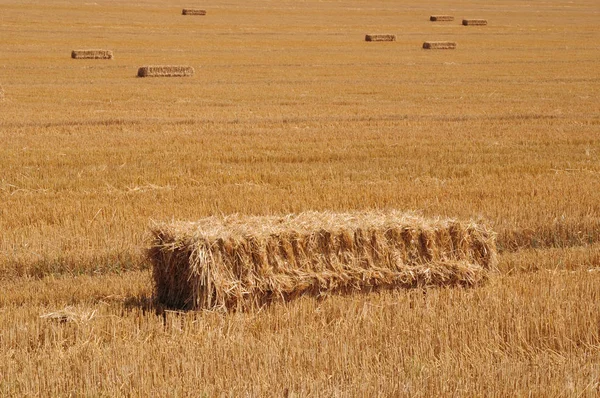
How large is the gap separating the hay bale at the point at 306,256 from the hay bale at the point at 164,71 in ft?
71.5

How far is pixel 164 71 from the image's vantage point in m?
29.3

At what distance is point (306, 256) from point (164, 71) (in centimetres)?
2260

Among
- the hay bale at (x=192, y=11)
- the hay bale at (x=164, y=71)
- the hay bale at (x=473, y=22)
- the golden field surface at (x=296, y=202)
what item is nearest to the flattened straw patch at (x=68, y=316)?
the golden field surface at (x=296, y=202)

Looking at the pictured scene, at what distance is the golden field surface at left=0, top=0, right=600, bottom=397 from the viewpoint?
5.80 m

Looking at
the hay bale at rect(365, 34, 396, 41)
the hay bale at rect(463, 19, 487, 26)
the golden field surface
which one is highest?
the hay bale at rect(463, 19, 487, 26)

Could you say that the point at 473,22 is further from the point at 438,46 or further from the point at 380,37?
the point at 438,46

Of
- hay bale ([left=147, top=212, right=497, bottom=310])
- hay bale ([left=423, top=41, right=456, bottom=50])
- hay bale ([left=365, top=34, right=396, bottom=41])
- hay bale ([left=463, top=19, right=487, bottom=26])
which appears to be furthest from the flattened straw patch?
hay bale ([left=463, top=19, right=487, bottom=26])

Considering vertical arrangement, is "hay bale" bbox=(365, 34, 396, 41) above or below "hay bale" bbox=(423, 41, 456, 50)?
above

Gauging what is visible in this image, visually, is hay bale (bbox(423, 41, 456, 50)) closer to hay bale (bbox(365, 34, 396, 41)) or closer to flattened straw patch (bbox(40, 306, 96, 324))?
hay bale (bbox(365, 34, 396, 41))

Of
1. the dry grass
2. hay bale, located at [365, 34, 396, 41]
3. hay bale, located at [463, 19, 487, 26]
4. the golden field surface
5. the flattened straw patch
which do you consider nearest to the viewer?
the dry grass

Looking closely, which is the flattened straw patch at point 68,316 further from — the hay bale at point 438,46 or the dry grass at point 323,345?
the hay bale at point 438,46

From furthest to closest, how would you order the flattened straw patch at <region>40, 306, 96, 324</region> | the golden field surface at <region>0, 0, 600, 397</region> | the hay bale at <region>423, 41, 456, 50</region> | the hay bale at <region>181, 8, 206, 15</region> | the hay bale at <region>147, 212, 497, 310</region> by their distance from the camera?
1. the hay bale at <region>181, 8, 206, 15</region>
2. the hay bale at <region>423, 41, 456, 50</region>
3. the hay bale at <region>147, 212, 497, 310</region>
4. the flattened straw patch at <region>40, 306, 96, 324</region>
5. the golden field surface at <region>0, 0, 600, 397</region>

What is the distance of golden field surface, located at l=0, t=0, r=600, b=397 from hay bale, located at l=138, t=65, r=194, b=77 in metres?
0.65

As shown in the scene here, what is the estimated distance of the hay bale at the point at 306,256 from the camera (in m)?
7.23
